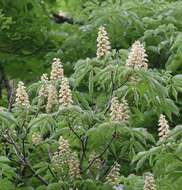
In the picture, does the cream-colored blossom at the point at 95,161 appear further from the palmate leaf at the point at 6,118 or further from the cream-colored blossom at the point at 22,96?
the palmate leaf at the point at 6,118

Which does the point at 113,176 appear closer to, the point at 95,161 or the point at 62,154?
the point at 95,161

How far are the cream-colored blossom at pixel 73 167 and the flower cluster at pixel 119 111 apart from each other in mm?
372

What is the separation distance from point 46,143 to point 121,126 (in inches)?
25.8

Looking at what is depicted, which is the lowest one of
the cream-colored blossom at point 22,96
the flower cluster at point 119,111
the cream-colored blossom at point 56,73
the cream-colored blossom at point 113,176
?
the cream-colored blossom at point 113,176

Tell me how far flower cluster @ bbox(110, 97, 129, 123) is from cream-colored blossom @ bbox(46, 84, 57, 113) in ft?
1.25

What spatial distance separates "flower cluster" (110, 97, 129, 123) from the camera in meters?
3.39

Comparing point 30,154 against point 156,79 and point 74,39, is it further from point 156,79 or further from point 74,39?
point 74,39

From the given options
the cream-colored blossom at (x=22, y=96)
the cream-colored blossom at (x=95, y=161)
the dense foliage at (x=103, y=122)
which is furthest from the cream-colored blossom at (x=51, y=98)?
the cream-colored blossom at (x=95, y=161)

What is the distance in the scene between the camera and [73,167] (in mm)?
3562

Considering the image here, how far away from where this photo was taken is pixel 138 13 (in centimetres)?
575

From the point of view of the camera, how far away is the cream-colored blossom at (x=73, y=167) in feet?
11.6

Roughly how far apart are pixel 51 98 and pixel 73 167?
18.0 inches

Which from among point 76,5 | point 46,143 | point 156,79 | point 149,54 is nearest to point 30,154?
point 46,143

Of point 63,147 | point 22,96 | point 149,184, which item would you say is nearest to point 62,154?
point 63,147
